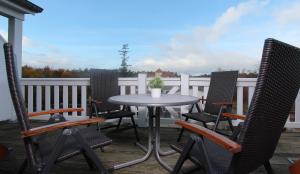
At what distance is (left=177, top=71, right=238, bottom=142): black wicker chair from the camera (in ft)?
12.1

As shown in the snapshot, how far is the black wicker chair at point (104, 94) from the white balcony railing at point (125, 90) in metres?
0.84

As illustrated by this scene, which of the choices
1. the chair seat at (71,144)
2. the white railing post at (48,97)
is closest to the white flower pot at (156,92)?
the chair seat at (71,144)

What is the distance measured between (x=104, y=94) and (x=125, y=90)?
3.73ft

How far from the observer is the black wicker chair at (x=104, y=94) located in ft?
12.6

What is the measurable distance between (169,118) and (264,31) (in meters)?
4.52

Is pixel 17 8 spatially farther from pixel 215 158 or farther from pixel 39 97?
pixel 215 158

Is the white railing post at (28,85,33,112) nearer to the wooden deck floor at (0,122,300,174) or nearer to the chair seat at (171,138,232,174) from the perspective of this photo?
the wooden deck floor at (0,122,300,174)

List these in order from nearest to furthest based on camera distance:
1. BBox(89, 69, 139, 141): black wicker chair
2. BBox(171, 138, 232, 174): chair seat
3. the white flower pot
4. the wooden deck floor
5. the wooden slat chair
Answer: BBox(171, 138, 232, 174): chair seat, the wooden slat chair, the wooden deck floor, the white flower pot, BBox(89, 69, 139, 141): black wicker chair

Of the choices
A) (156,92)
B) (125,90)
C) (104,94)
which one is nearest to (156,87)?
(156,92)

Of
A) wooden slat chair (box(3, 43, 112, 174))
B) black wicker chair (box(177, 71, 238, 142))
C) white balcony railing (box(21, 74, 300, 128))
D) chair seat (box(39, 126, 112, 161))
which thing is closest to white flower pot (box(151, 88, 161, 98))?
black wicker chair (box(177, 71, 238, 142))

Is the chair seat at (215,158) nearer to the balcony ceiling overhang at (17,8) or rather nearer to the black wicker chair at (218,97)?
the black wicker chair at (218,97)

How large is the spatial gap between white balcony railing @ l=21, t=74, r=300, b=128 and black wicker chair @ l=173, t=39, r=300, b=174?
327cm

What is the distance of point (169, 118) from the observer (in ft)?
17.6

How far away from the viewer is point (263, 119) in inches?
63.0
